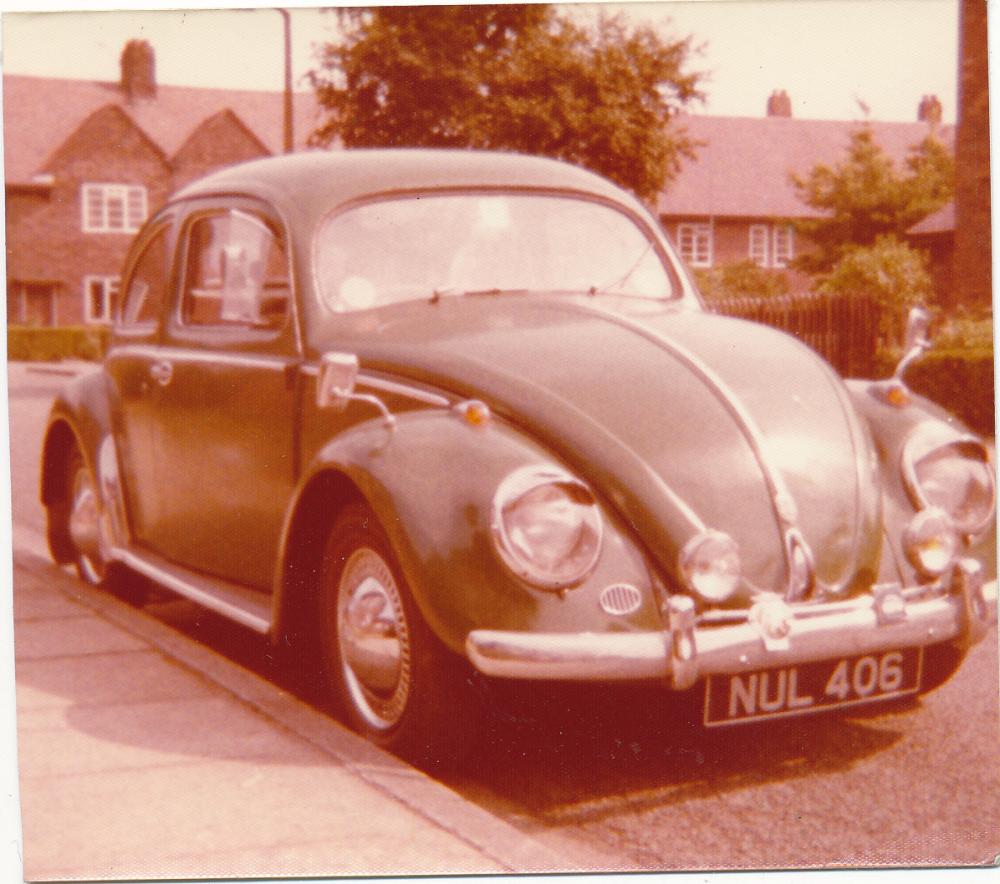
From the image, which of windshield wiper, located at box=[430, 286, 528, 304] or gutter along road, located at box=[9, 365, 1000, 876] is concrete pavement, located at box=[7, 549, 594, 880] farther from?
windshield wiper, located at box=[430, 286, 528, 304]

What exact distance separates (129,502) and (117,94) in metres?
1.78

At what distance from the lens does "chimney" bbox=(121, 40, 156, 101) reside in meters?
4.27

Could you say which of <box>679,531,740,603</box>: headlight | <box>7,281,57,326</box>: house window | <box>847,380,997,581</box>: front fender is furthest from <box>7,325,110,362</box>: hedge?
<box>847,380,997,581</box>: front fender

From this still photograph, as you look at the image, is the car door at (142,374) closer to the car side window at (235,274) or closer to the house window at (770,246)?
the car side window at (235,274)

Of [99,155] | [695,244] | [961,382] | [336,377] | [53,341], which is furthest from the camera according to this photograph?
[53,341]

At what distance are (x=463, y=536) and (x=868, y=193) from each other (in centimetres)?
184

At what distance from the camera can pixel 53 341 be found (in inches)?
243

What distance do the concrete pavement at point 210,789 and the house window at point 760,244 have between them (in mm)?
2041

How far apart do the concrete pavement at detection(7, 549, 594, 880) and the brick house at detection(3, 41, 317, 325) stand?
1.13 m

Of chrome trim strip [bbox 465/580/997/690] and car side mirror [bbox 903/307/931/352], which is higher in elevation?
car side mirror [bbox 903/307/931/352]

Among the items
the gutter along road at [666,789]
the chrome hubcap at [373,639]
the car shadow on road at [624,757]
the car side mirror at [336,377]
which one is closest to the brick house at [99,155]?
the gutter along road at [666,789]

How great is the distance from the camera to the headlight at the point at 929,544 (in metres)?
3.80

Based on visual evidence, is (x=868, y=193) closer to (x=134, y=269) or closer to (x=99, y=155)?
(x=134, y=269)

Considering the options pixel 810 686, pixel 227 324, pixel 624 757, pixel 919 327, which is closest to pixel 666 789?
pixel 624 757
